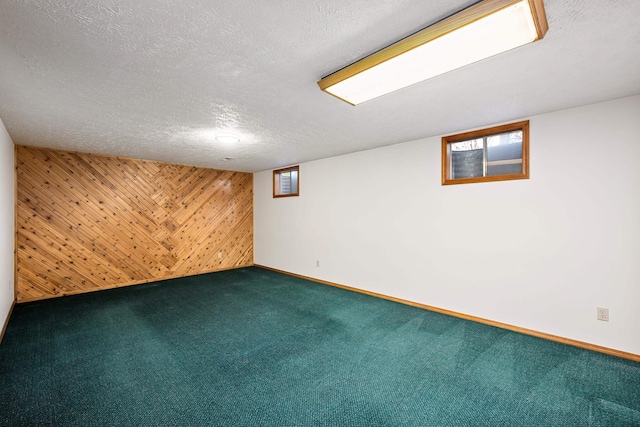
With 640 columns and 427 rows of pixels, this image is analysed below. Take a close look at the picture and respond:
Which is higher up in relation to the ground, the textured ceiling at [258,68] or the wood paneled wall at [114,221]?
the textured ceiling at [258,68]

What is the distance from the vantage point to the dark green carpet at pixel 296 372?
1.77 metres

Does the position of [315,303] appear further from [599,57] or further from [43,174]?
[43,174]

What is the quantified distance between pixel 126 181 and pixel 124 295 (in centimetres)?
207

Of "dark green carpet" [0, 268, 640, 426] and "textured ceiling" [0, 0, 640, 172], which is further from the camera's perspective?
"dark green carpet" [0, 268, 640, 426]

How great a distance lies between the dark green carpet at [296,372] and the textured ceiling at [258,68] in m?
2.36

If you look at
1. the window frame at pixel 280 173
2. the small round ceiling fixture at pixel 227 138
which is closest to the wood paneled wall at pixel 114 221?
the window frame at pixel 280 173

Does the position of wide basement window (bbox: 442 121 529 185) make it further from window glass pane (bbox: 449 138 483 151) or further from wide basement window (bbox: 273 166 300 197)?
wide basement window (bbox: 273 166 300 197)

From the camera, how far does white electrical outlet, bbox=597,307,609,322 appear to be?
2.55m

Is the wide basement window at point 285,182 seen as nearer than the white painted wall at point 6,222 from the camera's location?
No

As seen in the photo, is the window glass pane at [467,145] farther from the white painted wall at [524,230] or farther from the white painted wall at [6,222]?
the white painted wall at [6,222]

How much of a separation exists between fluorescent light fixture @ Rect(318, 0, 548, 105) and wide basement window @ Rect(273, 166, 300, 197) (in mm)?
3954

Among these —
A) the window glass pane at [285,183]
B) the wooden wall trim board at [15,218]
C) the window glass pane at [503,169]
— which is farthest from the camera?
the window glass pane at [285,183]

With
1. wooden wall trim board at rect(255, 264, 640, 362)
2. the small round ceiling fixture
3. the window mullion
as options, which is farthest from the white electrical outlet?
the small round ceiling fixture

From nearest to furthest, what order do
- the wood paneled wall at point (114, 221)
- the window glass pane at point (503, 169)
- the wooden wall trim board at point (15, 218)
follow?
the window glass pane at point (503, 169) < the wooden wall trim board at point (15, 218) < the wood paneled wall at point (114, 221)
